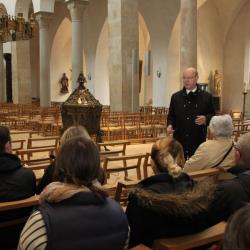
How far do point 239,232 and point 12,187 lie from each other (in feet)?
7.00

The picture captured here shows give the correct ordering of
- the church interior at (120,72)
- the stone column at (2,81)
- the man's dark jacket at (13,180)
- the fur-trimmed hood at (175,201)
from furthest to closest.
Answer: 1. the stone column at (2,81)
2. the church interior at (120,72)
3. the man's dark jacket at (13,180)
4. the fur-trimmed hood at (175,201)

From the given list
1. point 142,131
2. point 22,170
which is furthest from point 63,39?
point 22,170

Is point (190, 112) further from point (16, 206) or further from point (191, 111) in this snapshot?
point (16, 206)

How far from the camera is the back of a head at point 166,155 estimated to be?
2727 millimetres

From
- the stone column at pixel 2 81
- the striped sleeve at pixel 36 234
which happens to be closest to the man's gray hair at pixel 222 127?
the striped sleeve at pixel 36 234

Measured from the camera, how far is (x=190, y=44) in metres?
12.4

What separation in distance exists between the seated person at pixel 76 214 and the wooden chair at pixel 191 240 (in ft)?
0.95

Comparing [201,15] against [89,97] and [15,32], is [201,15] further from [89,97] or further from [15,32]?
[89,97]

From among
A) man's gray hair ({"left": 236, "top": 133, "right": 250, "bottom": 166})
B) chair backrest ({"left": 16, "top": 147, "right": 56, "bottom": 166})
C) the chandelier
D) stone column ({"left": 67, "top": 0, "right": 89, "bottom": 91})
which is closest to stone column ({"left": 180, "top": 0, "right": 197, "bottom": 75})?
chair backrest ({"left": 16, "top": 147, "right": 56, "bottom": 166})

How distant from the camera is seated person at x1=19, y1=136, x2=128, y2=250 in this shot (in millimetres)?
1978

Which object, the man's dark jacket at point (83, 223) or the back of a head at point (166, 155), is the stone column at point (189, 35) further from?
the man's dark jacket at point (83, 223)

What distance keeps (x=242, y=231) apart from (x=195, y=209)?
1068 millimetres

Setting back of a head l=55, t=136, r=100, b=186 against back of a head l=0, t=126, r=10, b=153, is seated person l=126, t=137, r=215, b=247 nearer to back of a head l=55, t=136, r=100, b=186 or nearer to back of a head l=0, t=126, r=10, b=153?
back of a head l=55, t=136, r=100, b=186

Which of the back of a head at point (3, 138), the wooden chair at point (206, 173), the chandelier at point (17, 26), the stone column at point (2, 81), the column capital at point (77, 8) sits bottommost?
the wooden chair at point (206, 173)
